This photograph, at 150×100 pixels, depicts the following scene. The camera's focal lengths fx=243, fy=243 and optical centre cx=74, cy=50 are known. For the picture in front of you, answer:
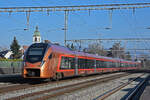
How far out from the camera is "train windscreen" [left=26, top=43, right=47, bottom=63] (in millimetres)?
18297

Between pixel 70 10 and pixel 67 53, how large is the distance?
5.11 m

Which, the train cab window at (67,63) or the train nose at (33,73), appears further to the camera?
the train cab window at (67,63)

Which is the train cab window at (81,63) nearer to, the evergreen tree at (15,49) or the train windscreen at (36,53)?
the train windscreen at (36,53)

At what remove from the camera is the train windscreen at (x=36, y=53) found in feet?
60.0

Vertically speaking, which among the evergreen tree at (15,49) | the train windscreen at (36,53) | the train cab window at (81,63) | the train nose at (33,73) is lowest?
the train nose at (33,73)

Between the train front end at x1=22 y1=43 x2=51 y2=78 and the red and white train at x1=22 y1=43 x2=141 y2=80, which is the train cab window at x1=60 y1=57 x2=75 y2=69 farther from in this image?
the train front end at x1=22 y1=43 x2=51 y2=78

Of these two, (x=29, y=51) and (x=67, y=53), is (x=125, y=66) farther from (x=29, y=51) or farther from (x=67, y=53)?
(x=29, y=51)

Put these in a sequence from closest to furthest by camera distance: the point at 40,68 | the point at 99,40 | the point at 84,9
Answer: the point at 40,68 < the point at 84,9 < the point at 99,40

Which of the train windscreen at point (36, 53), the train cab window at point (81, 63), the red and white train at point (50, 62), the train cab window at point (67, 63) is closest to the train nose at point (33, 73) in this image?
the red and white train at point (50, 62)

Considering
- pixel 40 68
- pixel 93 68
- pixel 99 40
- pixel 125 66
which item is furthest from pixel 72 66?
pixel 125 66

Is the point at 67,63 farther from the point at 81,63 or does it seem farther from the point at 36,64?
the point at 36,64

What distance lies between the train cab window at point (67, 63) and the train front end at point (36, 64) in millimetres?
2947

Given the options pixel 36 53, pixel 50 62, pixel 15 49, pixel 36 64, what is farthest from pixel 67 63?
pixel 15 49

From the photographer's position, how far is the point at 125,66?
61.0 metres
